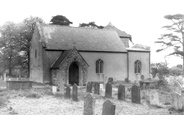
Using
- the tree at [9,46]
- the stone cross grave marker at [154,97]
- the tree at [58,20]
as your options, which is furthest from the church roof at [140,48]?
the tree at [58,20]

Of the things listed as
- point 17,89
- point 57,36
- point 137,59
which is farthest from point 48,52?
point 137,59

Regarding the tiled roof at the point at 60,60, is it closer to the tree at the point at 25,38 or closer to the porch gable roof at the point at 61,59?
the porch gable roof at the point at 61,59

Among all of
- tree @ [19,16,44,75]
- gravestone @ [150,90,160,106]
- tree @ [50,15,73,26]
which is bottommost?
gravestone @ [150,90,160,106]

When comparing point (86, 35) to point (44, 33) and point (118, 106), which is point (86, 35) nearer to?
point (44, 33)

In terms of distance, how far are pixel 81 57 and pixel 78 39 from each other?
417 cm

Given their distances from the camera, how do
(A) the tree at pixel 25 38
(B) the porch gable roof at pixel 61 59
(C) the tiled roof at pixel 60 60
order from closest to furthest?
1. (B) the porch gable roof at pixel 61 59
2. (C) the tiled roof at pixel 60 60
3. (A) the tree at pixel 25 38

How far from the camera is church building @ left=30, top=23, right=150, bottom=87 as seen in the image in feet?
98.1

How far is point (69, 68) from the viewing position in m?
31.7

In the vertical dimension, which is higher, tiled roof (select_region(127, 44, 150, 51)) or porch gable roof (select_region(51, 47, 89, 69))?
tiled roof (select_region(127, 44, 150, 51))

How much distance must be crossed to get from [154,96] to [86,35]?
20750 mm

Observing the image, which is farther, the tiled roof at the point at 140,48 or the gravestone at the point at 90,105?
the tiled roof at the point at 140,48

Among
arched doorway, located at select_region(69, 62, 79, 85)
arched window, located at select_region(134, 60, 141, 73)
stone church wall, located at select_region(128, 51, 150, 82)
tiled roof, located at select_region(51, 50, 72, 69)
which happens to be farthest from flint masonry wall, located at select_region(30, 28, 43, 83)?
arched window, located at select_region(134, 60, 141, 73)

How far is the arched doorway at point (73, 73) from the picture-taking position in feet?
102

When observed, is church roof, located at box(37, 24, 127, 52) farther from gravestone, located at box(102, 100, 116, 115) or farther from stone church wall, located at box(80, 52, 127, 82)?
gravestone, located at box(102, 100, 116, 115)
